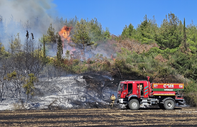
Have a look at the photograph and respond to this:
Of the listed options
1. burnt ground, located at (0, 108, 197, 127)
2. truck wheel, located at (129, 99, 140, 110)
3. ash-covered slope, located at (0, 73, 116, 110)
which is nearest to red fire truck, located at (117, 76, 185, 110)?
truck wheel, located at (129, 99, 140, 110)

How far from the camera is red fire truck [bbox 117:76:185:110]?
22.2 m

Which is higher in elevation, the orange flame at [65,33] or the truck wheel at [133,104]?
the orange flame at [65,33]

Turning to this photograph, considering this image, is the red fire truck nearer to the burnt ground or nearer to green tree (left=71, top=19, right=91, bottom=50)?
the burnt ground

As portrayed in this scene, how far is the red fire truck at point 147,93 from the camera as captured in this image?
875 inches

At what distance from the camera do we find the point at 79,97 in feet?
95.0

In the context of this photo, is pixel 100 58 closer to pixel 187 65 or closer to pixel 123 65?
pixel 123 65

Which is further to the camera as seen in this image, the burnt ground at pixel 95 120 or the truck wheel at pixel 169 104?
the truck wheel at pixel 169 104

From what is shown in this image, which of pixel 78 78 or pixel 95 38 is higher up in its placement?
pixel 95 38

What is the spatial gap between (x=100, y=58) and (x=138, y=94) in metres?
23.7

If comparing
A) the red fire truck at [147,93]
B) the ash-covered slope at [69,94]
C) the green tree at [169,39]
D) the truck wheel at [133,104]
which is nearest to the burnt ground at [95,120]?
the truck wheel at [133,104]

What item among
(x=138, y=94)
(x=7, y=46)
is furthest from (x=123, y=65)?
(x=7, y=46)

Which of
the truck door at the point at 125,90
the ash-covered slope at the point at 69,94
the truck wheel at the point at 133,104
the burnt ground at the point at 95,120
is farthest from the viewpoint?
the ash-covered slope at the point at 69,94

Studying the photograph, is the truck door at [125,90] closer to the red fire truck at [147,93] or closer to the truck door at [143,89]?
the red fire truck at [147,93]

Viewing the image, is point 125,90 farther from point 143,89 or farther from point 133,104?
point 143,89
